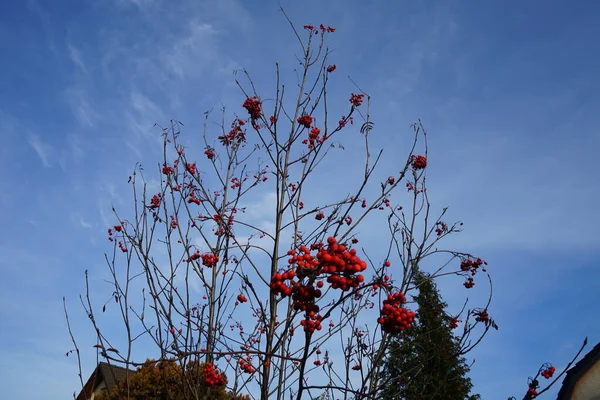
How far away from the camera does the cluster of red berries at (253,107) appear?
4520mm

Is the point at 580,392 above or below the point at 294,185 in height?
below

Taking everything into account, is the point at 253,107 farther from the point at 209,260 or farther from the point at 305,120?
the point at 209,260

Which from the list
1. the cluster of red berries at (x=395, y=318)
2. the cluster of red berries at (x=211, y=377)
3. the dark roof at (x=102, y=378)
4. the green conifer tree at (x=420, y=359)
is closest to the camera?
the cluster of red berries at (x=395, y=318)

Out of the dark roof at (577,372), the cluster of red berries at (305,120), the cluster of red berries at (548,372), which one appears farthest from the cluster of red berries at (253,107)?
the dark roof at (577,372)

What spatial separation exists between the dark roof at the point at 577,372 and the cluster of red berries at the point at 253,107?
871cm

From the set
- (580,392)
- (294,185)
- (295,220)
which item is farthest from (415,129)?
(580,392)

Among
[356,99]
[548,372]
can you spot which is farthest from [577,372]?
[356,99]

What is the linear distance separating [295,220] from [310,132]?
1.06 metres

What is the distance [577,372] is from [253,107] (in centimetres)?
895

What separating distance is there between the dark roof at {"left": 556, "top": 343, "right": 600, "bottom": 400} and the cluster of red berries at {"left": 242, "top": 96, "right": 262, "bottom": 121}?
871cm

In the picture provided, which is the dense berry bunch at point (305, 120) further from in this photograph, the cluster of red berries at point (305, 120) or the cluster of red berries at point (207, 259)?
the cluster of red berries at point (207, 259)

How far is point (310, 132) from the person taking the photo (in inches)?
178

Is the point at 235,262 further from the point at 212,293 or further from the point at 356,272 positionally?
the point at 356,272

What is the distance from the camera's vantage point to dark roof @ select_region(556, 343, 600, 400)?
859cm
